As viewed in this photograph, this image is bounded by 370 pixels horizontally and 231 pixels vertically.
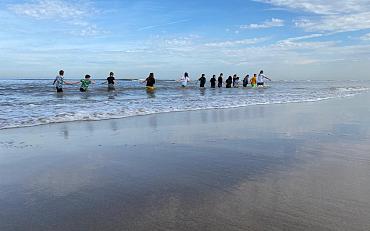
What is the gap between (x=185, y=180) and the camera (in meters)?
4.47

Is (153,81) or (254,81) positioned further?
(254,81)

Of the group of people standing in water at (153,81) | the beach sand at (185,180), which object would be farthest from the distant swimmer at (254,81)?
the beach sand at (185,180)

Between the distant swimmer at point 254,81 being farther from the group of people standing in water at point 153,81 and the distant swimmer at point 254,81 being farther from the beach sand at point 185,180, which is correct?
the beach sand at point 185,180

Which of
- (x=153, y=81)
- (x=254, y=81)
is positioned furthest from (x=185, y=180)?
(x=254, y=81)

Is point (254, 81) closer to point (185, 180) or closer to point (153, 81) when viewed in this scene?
point (153, 81)

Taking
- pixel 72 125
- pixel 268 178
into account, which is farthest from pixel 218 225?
pixel 72 125

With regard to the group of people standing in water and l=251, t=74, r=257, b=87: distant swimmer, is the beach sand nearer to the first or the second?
the group of people standing in water

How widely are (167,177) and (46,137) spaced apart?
13.3ft

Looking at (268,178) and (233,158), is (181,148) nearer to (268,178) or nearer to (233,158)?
(233,158)

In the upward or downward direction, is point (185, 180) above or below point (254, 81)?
below

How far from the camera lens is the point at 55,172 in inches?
193

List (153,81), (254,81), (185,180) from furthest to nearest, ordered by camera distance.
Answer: (254,81), (153,81), (185,180)

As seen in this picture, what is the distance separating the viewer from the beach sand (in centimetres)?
322

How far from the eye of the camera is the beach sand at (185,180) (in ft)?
10.6
